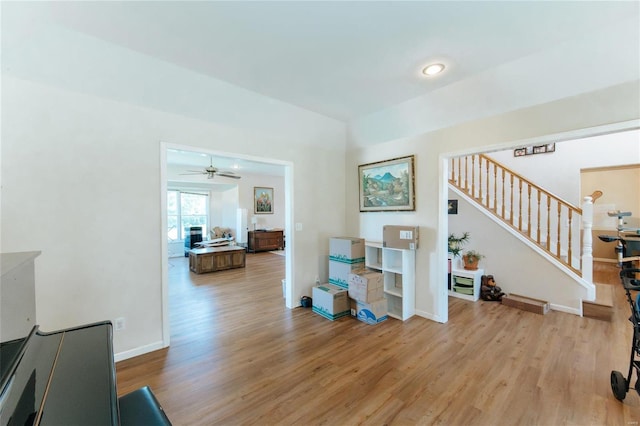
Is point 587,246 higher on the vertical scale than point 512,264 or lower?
higher

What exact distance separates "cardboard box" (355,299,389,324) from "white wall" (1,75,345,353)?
2286mm

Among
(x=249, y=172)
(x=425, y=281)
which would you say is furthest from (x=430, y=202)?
(x=249, y=172)

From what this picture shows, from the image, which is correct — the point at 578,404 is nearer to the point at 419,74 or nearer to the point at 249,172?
the point at 419,74

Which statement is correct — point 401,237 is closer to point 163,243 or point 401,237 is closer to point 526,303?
point 526,303

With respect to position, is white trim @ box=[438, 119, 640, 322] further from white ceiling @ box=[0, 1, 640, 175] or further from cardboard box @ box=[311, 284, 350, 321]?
cardboard box @ box=[311, 284, 350, 321]

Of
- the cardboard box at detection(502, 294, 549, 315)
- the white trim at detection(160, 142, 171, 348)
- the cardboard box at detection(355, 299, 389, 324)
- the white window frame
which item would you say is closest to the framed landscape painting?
the cardboard box at detection(355, 299, 389, 324)

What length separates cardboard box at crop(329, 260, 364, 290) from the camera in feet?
11.5

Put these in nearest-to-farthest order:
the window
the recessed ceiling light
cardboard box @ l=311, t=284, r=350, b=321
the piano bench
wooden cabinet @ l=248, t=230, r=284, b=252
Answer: the piano bench, the recessed ceiling light, cardboard box @ l=311, t=284, r=350, b=321, the window, wooden cabinet @ l=248, t=230, r=284, b=252

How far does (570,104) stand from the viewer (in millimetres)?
2285

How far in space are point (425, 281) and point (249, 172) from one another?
700 centimetres

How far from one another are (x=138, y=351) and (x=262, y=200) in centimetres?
716

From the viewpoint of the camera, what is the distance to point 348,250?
11.6 ft

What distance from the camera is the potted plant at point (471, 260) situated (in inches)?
164

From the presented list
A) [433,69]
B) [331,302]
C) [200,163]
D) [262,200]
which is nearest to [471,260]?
[331,302]
